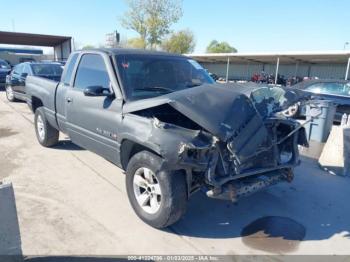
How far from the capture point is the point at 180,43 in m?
53.1

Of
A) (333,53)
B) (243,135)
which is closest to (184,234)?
(243,135)

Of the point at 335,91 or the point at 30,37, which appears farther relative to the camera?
the point at 30,37

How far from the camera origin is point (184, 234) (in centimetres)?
339

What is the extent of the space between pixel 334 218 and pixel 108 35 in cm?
1655

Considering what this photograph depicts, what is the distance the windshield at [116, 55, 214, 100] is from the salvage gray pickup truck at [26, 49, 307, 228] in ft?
0.05

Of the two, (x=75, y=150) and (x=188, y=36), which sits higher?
(x=188, y=36)

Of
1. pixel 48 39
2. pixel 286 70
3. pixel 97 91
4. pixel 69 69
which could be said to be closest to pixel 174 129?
pixel 97 91

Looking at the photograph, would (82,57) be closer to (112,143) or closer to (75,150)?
(112,143)

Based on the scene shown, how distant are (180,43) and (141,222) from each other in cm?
5217

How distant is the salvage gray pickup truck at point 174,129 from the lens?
3027 millimetres

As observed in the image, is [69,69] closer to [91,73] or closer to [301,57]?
[91,73]

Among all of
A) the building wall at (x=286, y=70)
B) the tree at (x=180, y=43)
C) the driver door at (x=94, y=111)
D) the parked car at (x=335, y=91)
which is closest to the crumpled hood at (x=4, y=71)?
the driver door at (x=94, y=111)

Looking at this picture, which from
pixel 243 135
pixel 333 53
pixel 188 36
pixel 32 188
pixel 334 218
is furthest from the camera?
pixel 188 36

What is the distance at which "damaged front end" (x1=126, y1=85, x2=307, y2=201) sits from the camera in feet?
9.70
